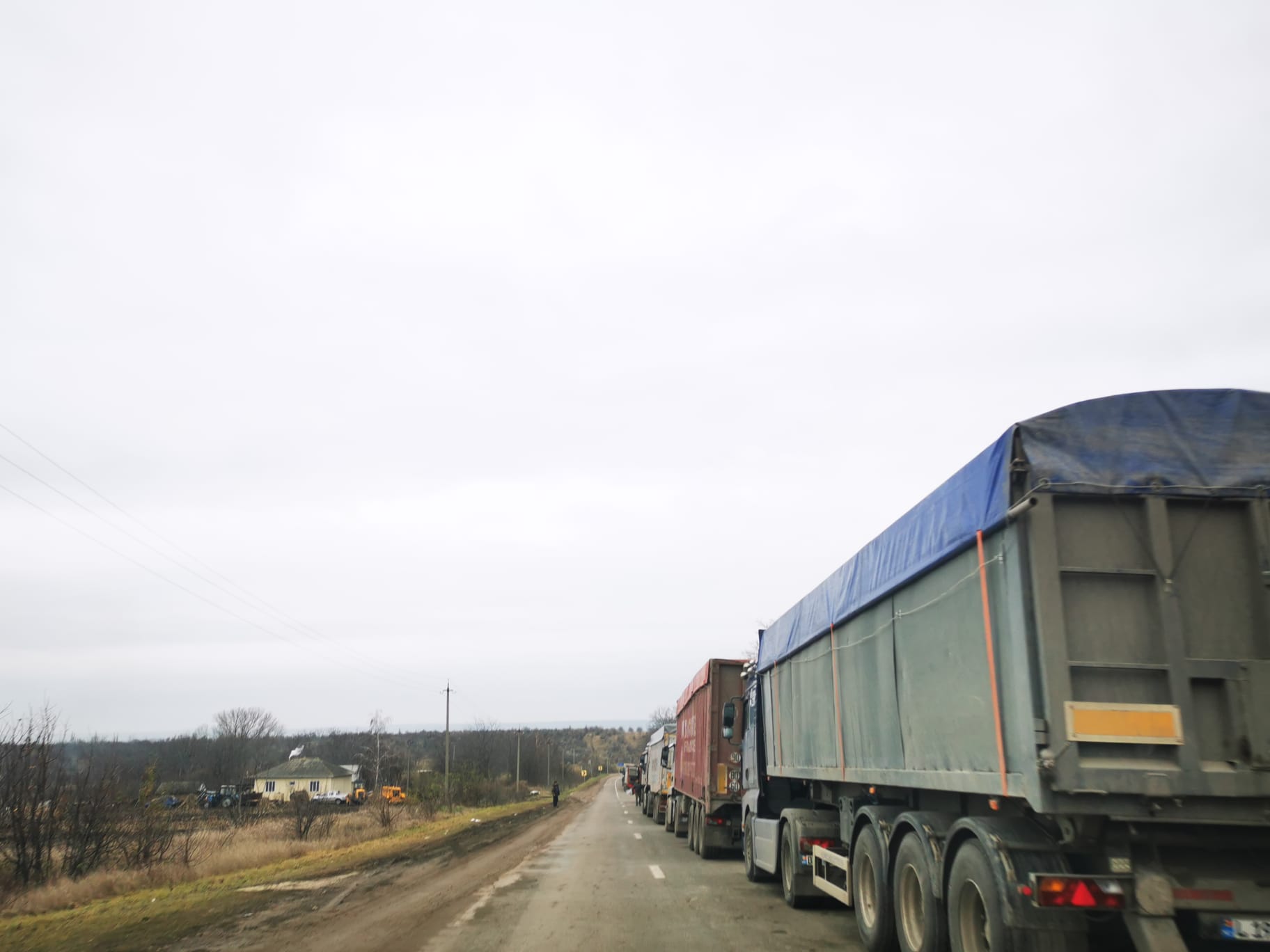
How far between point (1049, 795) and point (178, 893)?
14.1 metres

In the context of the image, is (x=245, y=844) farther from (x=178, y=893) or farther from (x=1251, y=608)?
(x=1251, y=608)

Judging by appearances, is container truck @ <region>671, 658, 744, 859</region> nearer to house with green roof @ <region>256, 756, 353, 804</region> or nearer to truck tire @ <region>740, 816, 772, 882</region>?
truck tire @ <region>740, 816, 772, 882</region>

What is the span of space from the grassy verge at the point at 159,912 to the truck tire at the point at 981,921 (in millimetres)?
7945

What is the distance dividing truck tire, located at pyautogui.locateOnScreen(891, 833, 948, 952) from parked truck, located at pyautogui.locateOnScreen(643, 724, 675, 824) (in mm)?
20576

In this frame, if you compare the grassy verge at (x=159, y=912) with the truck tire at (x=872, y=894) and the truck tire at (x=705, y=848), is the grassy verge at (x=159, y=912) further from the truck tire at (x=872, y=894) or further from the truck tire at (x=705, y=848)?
the truck tire at (x=872, y=894)

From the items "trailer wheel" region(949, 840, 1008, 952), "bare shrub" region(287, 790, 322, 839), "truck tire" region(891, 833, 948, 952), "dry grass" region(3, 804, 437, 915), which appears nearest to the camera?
"trailer wheel" region(949, 840, 1008, 952)

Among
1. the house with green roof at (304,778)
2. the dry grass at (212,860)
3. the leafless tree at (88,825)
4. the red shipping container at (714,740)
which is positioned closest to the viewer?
the dry grass at (212,860)

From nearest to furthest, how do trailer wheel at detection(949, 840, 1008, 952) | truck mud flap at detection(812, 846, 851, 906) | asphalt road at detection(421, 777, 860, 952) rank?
1. trailer wheel at detection(949, 840, 1008, 952)
2. asphalt road at detection(421, 777, 860, 952)
3. truck mud flap at detection(812, 846, 851, 906)

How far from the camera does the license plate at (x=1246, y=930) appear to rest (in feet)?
17.6

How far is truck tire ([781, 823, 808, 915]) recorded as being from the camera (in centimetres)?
1145

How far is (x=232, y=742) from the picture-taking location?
3693 inches

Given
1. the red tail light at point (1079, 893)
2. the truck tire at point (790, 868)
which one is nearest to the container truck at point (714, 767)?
the truck tire at point (790, 868)

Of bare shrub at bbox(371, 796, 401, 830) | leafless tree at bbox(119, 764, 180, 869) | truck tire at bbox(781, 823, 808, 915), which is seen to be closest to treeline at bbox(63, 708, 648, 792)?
bare shrub at bbox(371, 796, 401, 830)

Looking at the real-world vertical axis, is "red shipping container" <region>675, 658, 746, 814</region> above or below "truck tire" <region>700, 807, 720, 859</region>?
above
